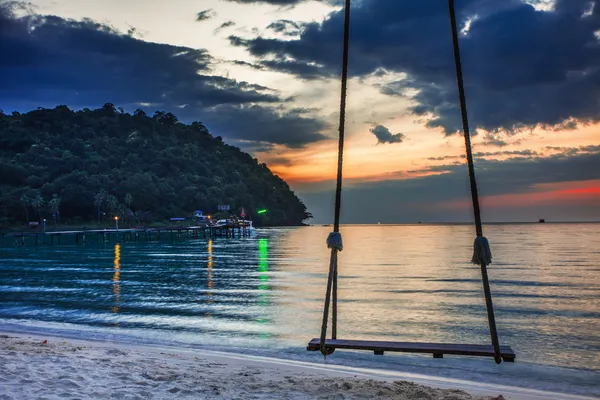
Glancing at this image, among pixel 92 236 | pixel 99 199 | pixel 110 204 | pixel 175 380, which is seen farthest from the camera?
pixel 110 204

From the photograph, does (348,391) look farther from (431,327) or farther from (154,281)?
(154,281)

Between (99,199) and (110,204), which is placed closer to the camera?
(99,199)

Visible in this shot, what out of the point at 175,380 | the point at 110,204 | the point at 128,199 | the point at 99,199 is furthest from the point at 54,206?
the point at 175,380

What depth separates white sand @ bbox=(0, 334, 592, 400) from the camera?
6.55 meters

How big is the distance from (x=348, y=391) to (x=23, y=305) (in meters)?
16.0

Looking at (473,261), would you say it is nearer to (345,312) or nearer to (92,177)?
(345,312)

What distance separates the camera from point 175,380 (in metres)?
7.24

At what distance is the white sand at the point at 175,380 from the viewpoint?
21.5 feet

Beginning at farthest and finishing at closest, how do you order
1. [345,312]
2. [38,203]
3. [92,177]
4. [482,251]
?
[92,177]
[38,203]
[345,312]
[482,251]

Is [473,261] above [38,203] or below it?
below

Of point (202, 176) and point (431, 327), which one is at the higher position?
point (202, 176)

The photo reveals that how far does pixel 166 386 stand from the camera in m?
6.90

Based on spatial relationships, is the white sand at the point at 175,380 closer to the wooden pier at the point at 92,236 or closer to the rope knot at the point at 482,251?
the rope knot at the point at 482,251

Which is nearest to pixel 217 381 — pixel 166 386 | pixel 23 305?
pixel 166 386
